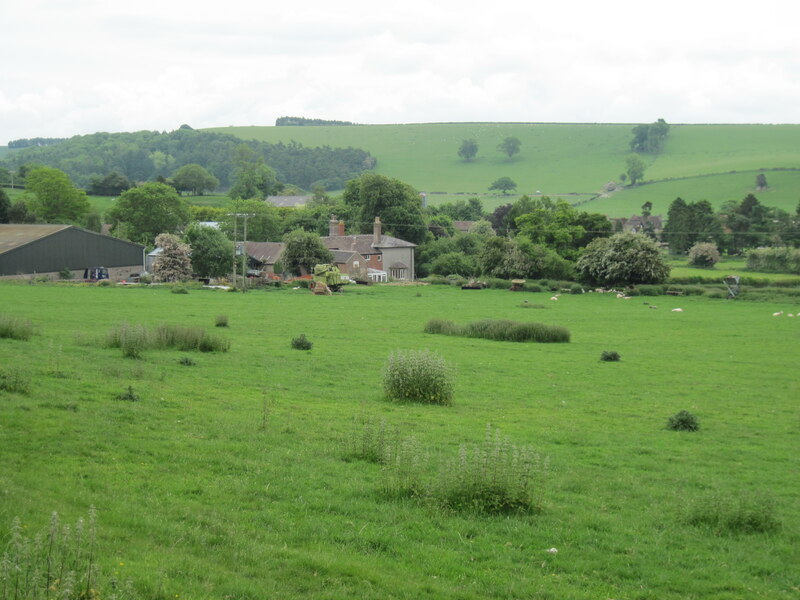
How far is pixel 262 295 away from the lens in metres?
62.9

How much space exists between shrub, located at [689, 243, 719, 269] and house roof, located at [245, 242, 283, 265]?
176 ft

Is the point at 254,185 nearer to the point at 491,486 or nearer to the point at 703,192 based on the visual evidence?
the point at 703,192

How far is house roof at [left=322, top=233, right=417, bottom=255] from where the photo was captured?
97375mm

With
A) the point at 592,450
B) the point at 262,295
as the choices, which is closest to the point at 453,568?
the point at 592,450

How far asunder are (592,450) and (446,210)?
141 meters

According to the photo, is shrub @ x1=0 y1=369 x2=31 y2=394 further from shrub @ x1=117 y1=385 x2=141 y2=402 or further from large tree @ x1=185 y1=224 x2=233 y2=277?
large tree @ x1=185 y1=224 x2=233 y2=277

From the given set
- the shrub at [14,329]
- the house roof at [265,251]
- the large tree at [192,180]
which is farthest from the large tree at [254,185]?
the shrub at [14,329]

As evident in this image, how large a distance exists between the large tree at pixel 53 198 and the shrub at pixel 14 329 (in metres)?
96.9

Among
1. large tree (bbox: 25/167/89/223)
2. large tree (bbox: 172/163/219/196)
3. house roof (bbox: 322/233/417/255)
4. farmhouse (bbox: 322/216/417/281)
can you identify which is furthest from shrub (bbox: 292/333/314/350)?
large tree (bbox: 172/163/219/196)

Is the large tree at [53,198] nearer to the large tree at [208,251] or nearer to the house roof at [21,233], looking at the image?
the house roof at [21,233]

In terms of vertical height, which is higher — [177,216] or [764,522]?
[177,216]

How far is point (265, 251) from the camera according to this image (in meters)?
96.2

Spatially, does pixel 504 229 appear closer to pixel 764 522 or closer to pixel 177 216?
pixel 177 216

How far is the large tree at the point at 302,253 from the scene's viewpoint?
8356cm
